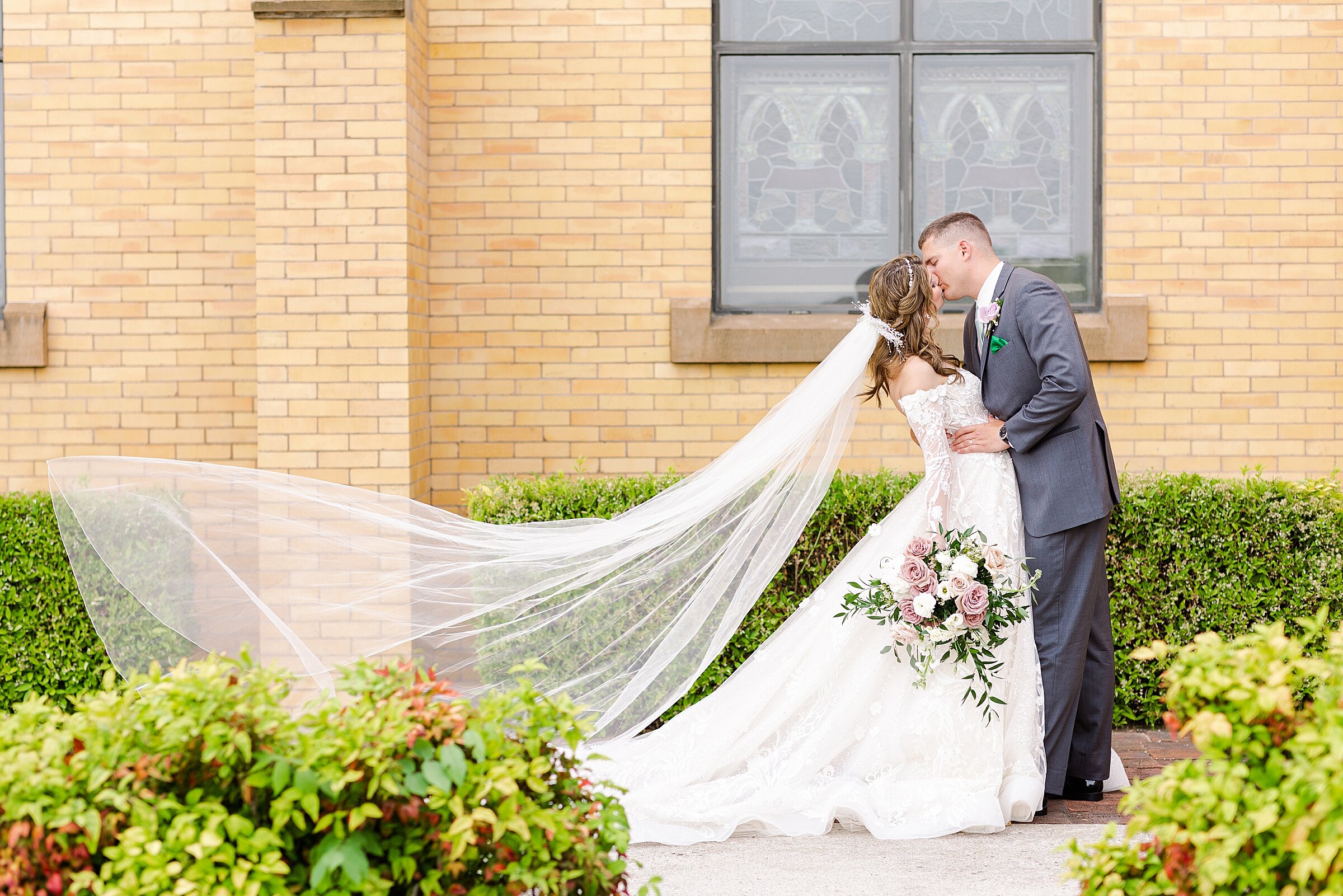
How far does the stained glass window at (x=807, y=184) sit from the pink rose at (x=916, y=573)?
8.82ft

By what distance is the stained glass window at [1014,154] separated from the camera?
6805 mm

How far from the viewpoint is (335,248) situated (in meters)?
6.08

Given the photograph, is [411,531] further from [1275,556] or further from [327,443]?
[1275,556]

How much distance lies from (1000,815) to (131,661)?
3175 mm

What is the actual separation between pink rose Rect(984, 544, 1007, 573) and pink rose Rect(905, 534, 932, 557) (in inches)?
8.1

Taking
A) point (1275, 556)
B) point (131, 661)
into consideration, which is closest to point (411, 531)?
point (131, 661)

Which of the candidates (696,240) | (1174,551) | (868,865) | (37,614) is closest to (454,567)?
(868,865)

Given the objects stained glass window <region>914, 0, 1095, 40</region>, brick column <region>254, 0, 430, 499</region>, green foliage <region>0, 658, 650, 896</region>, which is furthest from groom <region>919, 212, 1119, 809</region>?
brick column <region>254, 0, 430, 499</region>

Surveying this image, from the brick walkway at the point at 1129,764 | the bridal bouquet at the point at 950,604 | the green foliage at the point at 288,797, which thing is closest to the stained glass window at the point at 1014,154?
the brick walkway at the point at 1129,764

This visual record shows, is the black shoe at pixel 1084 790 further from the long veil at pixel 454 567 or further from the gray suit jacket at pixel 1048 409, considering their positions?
the long veil at pixel 454 567

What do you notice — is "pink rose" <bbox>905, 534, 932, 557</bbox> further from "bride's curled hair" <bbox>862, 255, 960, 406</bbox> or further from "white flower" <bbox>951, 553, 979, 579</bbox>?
"bride's curled hair" <bbox>862, 255, 960, 406</bbox>

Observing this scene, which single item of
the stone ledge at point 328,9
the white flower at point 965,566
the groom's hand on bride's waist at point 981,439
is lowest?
the white flower at point 965,566

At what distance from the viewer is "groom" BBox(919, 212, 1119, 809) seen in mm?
4688

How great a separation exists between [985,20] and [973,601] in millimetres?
3867
